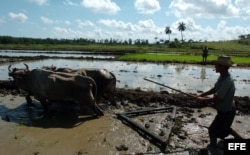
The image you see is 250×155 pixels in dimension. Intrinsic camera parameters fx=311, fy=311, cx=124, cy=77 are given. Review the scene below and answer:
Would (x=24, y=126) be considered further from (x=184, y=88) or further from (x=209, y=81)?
(x=209, y=81)

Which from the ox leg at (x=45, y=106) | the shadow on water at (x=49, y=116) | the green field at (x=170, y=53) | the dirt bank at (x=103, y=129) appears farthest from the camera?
the green field at (x=170, y=53)

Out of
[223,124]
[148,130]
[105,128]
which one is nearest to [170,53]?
[105,128]

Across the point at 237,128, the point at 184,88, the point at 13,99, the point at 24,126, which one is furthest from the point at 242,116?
the point at 13,99

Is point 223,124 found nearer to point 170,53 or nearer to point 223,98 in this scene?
point 223,98

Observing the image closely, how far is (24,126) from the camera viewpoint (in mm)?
→ 9578

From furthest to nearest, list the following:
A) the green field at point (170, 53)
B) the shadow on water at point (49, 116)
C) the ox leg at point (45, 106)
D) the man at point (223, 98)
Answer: the green field at point (170, 53), the ox leg at point (45, 106), the shadow on water at point (49, 116), the man at point (223, 98)

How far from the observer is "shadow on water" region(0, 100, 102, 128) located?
9.98m

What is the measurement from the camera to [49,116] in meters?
10.7

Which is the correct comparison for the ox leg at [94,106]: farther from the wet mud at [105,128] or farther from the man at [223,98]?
the man at [223,98]

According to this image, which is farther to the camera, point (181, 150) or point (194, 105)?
point (194, 105)

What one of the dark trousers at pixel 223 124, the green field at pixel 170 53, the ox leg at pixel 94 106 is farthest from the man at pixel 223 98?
the green field at pixel 170 53

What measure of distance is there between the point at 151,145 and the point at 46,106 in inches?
184

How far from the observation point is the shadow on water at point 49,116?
998cm

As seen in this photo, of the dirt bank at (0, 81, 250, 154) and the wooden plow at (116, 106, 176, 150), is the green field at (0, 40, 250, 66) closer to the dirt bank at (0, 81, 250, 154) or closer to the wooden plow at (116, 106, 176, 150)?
the dirt bank at (0, 81, 250, 154)
